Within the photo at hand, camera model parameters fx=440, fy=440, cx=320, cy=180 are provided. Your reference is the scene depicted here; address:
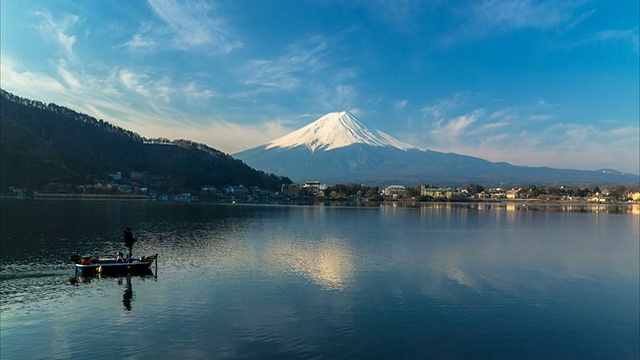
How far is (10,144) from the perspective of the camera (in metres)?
46.9

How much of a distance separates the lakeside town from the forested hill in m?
1.38

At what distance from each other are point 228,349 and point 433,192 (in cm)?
8590

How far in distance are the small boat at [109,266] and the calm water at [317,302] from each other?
33 cm

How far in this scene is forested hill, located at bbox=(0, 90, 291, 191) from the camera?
4734cm

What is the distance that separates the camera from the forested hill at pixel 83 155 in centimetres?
4734

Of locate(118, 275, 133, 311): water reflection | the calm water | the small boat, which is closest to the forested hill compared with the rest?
the calm water

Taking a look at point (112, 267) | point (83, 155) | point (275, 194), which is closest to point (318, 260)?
point (112, 267)

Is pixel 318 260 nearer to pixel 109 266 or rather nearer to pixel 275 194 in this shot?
pixel 109 266

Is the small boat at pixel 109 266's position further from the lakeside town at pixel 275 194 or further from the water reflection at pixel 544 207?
the water reflection at pixel 544 207

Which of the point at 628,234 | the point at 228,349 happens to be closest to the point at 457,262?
the point at 228,349

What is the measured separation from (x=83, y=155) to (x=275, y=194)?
30273mm

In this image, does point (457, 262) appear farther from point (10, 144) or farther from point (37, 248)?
point (10, 144)

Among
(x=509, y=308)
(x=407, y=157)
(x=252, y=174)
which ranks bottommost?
(x=509, y=308)

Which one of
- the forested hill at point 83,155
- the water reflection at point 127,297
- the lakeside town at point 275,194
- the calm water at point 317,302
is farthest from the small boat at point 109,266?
the forested hill at point 83,155
